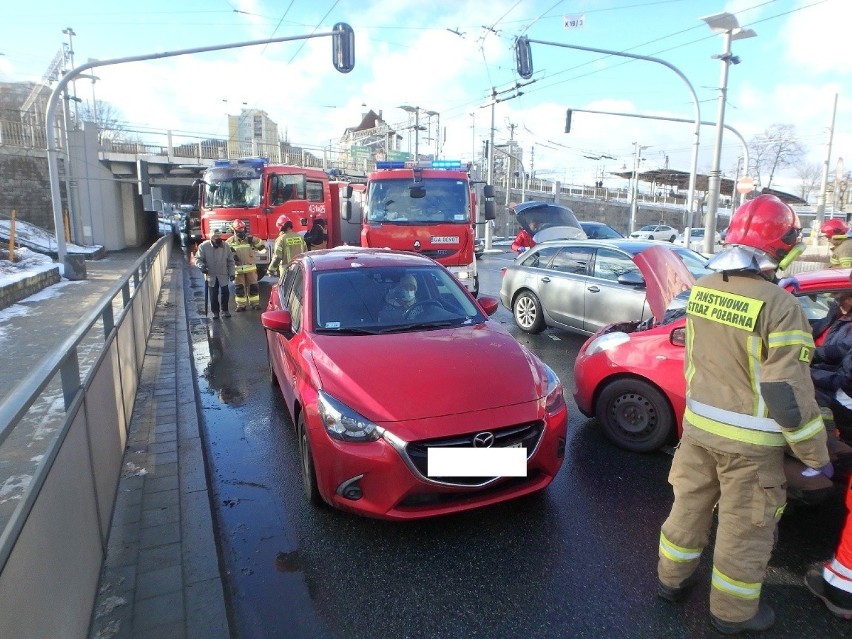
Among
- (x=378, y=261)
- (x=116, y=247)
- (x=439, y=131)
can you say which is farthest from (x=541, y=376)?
(x=439, y=131)

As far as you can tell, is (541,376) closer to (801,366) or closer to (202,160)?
(801,366)

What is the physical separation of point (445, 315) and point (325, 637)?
2.59 metres

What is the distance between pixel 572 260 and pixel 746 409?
6113 millimetres

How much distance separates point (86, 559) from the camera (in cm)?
267

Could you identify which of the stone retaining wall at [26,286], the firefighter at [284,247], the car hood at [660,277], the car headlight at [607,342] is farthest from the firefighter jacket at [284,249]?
the car hood at [660,277]

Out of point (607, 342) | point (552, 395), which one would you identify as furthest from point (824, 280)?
point (552, 395)

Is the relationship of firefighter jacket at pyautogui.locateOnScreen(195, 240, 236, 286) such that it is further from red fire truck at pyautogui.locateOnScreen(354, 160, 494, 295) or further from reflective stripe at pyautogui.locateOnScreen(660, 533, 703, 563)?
reflective stripe at pyautogui.locateOnScreen(660, 533, 703, 563)

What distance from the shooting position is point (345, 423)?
3318 mm

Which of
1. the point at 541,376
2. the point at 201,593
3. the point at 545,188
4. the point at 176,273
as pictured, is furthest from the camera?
the point at 545,188

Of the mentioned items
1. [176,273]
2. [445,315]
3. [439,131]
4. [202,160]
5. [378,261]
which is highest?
[439,131]

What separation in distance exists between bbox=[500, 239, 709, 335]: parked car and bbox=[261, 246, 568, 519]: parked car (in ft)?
11.7

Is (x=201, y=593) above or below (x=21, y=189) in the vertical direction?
below

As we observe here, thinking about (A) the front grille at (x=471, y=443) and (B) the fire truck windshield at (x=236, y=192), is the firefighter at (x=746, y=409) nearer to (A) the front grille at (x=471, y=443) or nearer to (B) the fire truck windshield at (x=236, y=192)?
(A) the front grille at (x=471, y=443)

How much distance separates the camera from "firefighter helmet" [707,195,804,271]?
252cm
